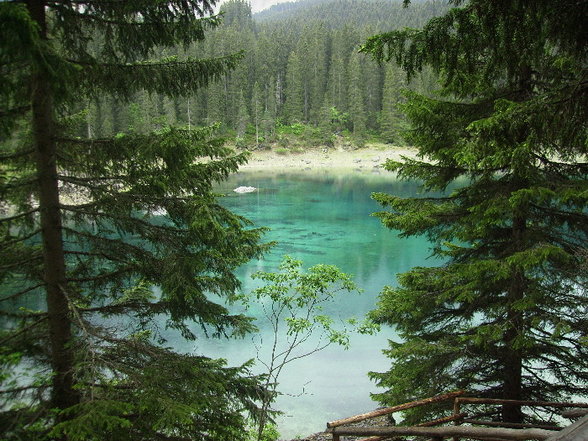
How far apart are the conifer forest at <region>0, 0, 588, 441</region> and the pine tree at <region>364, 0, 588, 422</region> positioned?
0.03 meters

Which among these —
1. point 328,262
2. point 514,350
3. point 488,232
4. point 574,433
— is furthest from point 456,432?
point 328,262

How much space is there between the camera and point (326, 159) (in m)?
65.2

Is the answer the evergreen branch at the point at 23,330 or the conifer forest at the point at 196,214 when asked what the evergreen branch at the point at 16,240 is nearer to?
the conifer forest at the point at 196,214

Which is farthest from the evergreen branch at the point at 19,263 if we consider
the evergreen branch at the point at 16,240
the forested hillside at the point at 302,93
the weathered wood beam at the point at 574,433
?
the forested hillside at the point at 302,93

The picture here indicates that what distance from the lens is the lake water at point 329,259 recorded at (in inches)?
452

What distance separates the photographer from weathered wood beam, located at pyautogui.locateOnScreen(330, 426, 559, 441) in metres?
2.77

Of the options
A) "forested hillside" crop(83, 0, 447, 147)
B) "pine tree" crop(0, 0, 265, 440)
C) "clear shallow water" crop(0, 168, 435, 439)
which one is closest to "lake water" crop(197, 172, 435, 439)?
"clear shallow water" crop(0, 168, 435, 439)

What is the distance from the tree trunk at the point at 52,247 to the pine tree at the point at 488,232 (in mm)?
3592

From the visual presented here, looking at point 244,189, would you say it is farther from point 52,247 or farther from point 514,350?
point 52,247

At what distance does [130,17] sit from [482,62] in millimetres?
4431

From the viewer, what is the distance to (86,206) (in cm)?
466

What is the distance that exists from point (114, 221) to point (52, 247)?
684 millimetres

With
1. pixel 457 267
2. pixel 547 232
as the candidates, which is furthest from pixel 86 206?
pixel 547 232

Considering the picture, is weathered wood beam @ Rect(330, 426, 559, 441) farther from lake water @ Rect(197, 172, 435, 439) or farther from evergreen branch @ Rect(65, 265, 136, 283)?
lake water @ Rect(197, 172, 435, 439)
